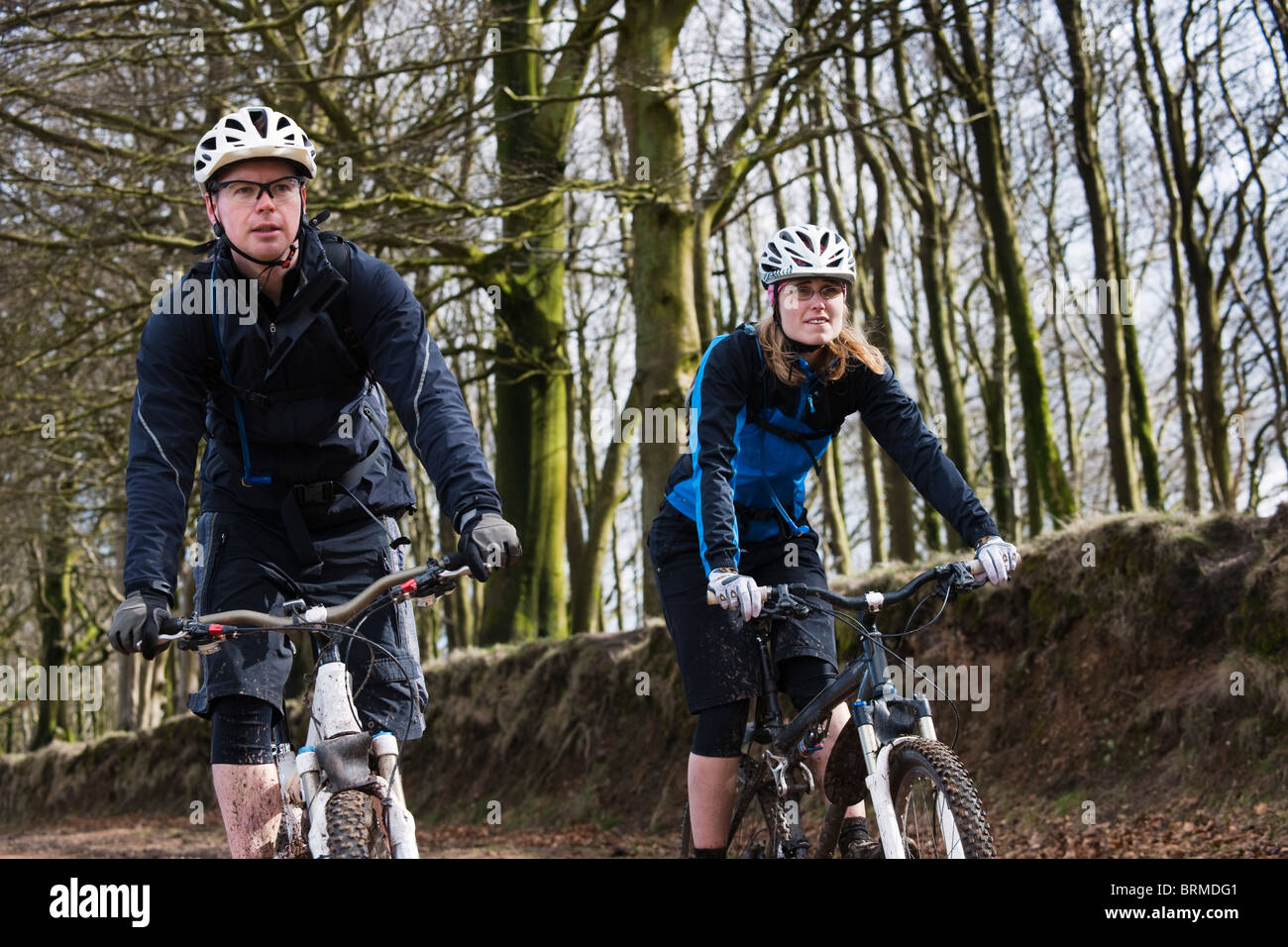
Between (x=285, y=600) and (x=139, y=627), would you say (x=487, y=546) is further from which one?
(x=285, y=600)

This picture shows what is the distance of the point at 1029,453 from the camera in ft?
42.2

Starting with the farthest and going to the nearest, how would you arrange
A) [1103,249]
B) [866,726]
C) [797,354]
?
[1103,249], [797,354], [866,726]

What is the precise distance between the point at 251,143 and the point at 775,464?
1.95m

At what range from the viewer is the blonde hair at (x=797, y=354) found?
4.54 m

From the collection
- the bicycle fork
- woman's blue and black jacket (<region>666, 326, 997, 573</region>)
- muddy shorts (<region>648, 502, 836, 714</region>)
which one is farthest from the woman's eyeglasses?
the bicycle fork

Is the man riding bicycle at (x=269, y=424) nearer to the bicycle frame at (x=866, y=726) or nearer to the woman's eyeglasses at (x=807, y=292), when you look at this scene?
the bicycle frame at (x=866, y=726)

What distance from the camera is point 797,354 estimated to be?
4582mm

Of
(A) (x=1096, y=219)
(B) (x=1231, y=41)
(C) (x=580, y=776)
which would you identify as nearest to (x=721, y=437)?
(C) (x=580, y=776)

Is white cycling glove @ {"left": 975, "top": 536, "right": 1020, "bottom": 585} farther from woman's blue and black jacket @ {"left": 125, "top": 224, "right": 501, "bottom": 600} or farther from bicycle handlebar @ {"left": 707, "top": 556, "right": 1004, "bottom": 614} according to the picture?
woman's blue and black jacket @ {"left": 125, "top": 224, "right": 501, "bottom": 600}

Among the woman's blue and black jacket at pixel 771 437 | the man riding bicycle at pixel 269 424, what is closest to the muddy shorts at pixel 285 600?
the man riding bicycle at pixel 269 424

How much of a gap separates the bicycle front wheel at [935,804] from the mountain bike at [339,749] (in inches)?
51.2

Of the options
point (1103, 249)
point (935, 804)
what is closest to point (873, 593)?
point (935, 804)
